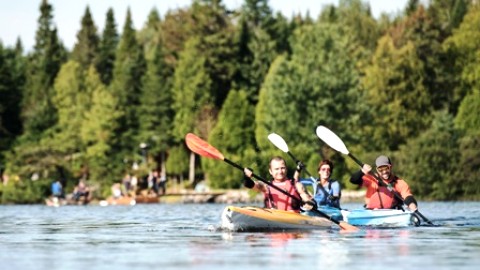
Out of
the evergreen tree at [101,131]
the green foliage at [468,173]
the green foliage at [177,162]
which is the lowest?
the green foliage at [468,173]

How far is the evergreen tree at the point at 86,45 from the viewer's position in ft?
376

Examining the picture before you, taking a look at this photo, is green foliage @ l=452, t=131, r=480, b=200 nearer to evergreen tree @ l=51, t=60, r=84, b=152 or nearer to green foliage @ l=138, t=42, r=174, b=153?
evergreen tree @ l=51, t=60, r=84, b=152

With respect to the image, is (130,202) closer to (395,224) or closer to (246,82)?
(246,82)

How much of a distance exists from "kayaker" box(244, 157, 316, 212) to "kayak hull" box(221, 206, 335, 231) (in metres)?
0.38

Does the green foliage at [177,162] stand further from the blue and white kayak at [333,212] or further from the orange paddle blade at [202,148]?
the orange paddle blade at [202,148]

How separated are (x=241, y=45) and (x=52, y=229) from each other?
69.1 metres

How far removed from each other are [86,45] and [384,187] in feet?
300

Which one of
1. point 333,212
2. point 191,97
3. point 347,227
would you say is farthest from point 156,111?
point 347,227

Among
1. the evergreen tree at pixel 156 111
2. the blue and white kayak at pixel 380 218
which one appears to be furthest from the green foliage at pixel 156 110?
the blue and white kayak at pixel 380 218

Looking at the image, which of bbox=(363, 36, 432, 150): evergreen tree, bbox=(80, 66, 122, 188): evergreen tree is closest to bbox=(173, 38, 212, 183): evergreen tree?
bbox=(80, 66, 122, 188): evergreen tree

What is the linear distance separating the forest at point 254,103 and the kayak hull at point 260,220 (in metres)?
40.4

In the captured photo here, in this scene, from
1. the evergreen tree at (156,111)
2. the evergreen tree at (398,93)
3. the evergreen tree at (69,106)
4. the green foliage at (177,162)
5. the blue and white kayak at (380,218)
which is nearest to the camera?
the blue and white kayak at (380,218)

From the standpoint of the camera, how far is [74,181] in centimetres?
8306

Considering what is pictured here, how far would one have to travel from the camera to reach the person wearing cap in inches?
1043
